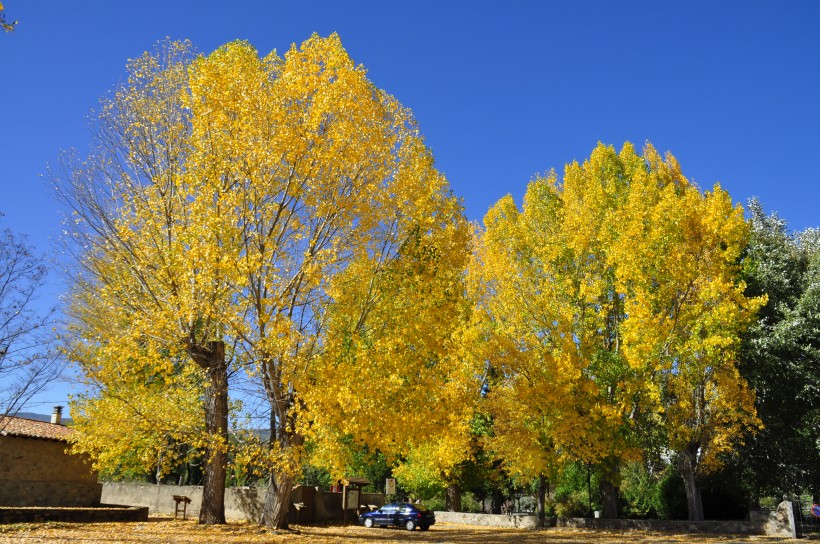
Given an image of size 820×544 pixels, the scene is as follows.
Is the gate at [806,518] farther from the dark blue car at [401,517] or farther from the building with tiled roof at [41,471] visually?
the building with tiled roof at [41,471]

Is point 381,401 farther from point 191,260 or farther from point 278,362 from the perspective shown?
point 191,260

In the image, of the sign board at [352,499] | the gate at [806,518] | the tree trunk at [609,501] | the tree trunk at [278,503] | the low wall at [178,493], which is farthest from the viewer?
the sign board at [352,499]

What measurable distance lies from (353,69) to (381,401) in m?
8.18

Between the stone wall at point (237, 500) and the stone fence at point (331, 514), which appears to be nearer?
the stone fence at point (331, 514)

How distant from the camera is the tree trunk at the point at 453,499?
94.3 feet

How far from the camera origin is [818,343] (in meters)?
21.9

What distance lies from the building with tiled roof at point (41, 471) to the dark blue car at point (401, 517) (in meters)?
11.1

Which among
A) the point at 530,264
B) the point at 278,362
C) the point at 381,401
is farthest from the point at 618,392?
the point at 278,362

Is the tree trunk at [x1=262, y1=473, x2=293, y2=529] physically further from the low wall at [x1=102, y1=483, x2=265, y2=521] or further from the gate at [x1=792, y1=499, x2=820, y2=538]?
the gate at [x1=792, y1=499, x2=820, y2=538]

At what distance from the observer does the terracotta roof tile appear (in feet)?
64.8

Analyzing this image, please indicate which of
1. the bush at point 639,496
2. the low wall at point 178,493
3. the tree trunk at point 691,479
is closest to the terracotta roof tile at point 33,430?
the low wall at point 178,493

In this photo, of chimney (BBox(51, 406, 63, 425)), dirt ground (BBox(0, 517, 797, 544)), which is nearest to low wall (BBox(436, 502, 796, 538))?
dirt ground (BBox(0, 517, 797, 544))

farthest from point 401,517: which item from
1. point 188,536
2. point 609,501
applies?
point 188,536

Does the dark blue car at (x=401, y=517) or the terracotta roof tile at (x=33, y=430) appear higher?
the terracotta roof tile at (x=33, y=430)
